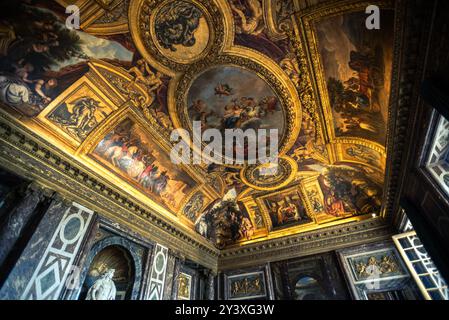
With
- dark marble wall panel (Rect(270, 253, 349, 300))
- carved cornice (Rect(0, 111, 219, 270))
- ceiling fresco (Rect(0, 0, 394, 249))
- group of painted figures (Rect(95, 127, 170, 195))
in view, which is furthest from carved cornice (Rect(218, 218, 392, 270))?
group of painted figures (Rect(95, 127, 170, 195))

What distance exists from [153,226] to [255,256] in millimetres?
6551

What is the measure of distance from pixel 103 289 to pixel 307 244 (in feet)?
31.7

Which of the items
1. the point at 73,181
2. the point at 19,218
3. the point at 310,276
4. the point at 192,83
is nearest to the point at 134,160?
the point at 73,181

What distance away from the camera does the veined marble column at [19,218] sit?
210 inches

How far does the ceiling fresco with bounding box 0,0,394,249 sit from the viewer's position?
5.84m

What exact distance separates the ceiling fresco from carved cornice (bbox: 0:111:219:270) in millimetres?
428

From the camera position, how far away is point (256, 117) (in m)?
9.28

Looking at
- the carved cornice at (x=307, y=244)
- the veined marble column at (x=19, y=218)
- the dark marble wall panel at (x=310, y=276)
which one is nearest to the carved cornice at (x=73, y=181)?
the veined marble column at (x=19, y=218)

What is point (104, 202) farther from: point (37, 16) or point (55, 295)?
point (37, 16)

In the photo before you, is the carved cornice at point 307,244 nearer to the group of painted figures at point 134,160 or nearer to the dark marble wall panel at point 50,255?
the group of painted figures at point 134,160

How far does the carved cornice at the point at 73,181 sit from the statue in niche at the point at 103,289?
185cm

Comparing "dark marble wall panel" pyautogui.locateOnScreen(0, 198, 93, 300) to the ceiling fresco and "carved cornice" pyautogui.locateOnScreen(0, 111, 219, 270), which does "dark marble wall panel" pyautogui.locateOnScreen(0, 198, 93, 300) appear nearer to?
"carved cornice" pyautogui.locateOnScreen(0, 111, 219, 270)

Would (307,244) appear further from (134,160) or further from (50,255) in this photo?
(50,255)
